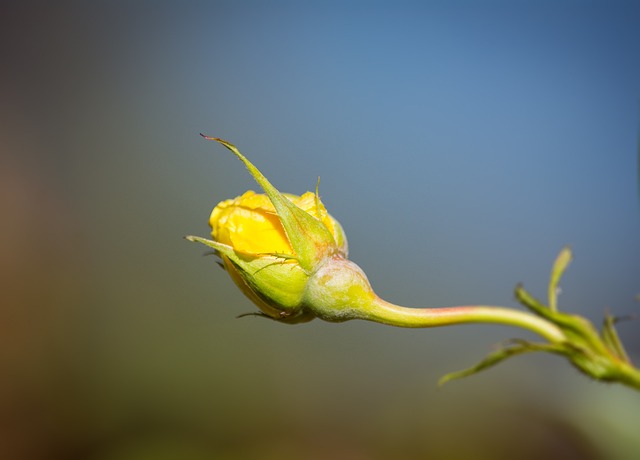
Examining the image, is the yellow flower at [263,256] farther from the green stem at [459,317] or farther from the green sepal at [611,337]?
the green sepal at [611,337]

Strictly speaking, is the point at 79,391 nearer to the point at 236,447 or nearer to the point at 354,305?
the point at 236,447

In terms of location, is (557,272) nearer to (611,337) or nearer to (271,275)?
(611,337)

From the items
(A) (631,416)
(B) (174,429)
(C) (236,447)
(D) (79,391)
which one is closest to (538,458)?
(A) (631,416)

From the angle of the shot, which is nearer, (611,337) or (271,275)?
(611,337)

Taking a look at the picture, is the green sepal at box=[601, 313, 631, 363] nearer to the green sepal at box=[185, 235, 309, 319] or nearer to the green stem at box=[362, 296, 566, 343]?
the green stem at box=[362, 296, 566, 343]

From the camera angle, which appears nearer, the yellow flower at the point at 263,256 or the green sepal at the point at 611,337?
the green sepal at the point at 611,337

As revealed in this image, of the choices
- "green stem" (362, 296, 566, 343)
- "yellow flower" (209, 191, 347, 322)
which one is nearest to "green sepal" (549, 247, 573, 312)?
"green stem" (362, 296, 566, 343)

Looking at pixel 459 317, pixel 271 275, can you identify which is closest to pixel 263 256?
pixel 271 275

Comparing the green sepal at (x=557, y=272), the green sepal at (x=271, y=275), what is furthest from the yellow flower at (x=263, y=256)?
the green sepal at (x=557, y=272)
